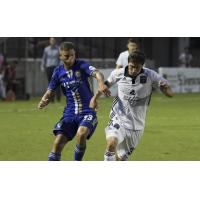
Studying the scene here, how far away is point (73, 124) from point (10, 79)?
58.6 ft

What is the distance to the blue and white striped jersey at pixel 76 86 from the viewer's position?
11047mm

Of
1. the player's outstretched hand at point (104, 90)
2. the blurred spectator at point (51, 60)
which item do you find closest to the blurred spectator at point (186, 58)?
the blurred spectator at point (51, 60)

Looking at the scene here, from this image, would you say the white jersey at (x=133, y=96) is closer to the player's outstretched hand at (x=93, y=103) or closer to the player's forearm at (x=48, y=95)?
the player's outstretched hand at (x=93, y=103)

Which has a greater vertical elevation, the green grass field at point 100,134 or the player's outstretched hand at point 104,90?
the player's outstretched hand at point 104,90

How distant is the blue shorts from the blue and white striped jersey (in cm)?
8

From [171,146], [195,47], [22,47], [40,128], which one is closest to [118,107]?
[171,146]

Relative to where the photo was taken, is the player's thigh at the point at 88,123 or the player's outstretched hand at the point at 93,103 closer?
the player's outstretched hand at the point at 93,103

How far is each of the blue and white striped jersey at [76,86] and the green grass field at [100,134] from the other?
1.45 metres

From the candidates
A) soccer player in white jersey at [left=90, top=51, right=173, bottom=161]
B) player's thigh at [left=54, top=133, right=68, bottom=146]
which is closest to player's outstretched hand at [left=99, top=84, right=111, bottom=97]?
soccer player in white jersey at [left=90, top=51, right=173, bottom=161]

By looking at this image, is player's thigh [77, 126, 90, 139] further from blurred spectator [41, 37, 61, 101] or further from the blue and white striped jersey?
blurred spectator [41, 37, 61, 101]

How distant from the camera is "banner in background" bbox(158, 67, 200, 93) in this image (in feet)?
106

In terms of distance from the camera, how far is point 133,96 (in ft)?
35.3

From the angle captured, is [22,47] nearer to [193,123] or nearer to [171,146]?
[193,123]

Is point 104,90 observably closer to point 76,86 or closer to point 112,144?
point 112,144
